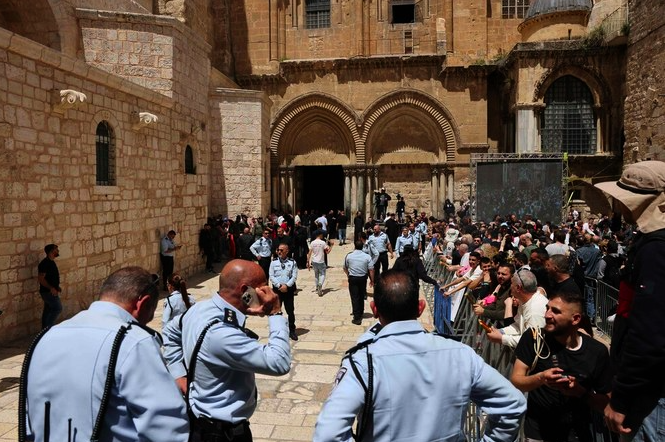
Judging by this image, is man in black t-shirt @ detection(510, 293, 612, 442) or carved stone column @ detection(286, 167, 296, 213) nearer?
man in black t-shirt @ detection(510, 293, 612, 442)

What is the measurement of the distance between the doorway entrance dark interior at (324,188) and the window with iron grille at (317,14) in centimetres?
693

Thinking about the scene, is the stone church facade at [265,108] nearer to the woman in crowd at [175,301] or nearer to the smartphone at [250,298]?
the woman in crowd at [175,301]

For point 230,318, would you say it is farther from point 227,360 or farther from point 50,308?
point 50,308

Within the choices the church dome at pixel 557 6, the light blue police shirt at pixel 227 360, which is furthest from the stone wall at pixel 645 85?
the light blue police shirt at pixel 227 360

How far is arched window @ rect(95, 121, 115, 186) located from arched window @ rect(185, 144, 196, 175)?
3634mm

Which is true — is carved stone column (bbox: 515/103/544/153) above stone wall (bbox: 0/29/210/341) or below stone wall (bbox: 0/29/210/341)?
above

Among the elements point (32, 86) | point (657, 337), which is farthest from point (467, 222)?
point (657, 337)

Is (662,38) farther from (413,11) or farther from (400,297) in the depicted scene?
(400,297)

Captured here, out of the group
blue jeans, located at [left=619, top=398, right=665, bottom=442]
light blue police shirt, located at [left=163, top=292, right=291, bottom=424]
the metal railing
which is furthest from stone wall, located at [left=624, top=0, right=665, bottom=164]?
light blue police shirt, located at [left=163, top=292, right=291, bottom=424]

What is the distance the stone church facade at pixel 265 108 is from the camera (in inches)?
330

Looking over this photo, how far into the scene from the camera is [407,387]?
203 centimetres

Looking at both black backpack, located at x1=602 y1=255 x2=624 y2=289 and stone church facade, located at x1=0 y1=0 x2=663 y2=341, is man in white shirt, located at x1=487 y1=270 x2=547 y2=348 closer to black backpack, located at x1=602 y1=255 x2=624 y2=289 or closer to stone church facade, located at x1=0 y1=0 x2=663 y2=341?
black backpack, located at x1=602 y1=255 x2=624 y2=289

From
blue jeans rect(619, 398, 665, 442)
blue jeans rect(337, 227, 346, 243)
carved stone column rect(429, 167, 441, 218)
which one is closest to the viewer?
blue jeans rect(619, 398, 665, 442)

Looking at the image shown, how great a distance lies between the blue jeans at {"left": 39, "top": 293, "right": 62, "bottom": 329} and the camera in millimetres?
7559
